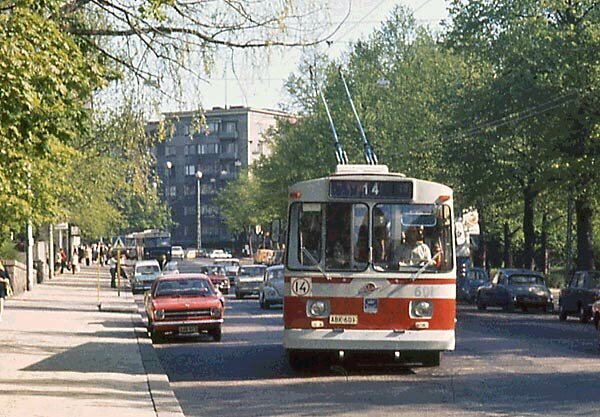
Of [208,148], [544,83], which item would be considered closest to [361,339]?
[544,83]

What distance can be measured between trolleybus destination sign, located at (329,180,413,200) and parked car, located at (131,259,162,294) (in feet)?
141

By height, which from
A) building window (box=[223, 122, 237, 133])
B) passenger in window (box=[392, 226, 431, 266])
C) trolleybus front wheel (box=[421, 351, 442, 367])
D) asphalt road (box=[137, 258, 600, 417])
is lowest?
asphalt road (box=[137, 258, 600, 417])

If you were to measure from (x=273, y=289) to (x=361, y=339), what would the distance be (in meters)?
26.5

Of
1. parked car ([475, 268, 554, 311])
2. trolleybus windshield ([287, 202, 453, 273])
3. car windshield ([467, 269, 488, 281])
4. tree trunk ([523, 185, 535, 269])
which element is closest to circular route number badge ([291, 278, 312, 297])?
trolleybus windshield ([287, 202, 453, 273])

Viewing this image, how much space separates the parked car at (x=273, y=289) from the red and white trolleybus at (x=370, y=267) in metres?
25.8

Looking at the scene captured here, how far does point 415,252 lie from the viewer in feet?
66.4

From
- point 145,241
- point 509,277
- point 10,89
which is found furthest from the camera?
point 145,241

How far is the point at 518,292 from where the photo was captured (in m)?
46.7

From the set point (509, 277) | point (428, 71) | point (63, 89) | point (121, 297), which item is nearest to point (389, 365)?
point (63, 89)

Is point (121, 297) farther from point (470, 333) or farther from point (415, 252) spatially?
point (415, 252)

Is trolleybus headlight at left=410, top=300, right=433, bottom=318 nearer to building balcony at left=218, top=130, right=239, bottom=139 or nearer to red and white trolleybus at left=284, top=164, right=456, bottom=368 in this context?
red and white trolleybus at left=284, top=164, right=456, bottom=368

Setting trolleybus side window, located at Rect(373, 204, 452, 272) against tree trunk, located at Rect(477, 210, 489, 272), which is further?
tree trunk, located at Rect(477, 210, 489, 272)

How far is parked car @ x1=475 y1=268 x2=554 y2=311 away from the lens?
153ft

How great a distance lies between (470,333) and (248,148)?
154803mm
